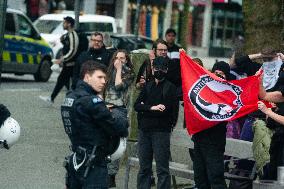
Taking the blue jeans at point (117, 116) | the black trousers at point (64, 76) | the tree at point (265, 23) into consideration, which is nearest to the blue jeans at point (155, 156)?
the blue jeans at point (117, 116)

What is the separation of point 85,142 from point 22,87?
15.7m

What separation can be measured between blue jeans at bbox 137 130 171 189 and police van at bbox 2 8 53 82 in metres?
13.4

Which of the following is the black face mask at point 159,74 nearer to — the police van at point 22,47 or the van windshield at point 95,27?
the police van at point 22,47

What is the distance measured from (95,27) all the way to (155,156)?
80.0 feet

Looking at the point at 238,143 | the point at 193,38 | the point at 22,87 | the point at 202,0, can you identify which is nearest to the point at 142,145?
the point at 238,143

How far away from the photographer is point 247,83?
9.66 metres

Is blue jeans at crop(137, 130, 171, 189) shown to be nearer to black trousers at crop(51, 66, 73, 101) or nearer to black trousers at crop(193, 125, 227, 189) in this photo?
black trousers at crop(193, 125, 227, 189)

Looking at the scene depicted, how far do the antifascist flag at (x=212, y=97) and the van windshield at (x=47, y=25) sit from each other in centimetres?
2331

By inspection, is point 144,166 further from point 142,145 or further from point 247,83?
point 247,83

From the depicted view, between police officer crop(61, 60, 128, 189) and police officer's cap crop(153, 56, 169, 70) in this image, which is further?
police officer's cap crop(153, 56, 169, 70)

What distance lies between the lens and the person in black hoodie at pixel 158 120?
10.2m

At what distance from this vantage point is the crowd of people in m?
8.14

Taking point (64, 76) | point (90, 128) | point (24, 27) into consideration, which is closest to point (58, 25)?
point (24, 27)

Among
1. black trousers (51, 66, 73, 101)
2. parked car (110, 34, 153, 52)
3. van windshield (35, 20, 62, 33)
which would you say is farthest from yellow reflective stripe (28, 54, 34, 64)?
van windshield (35, 20, 62, 33)
